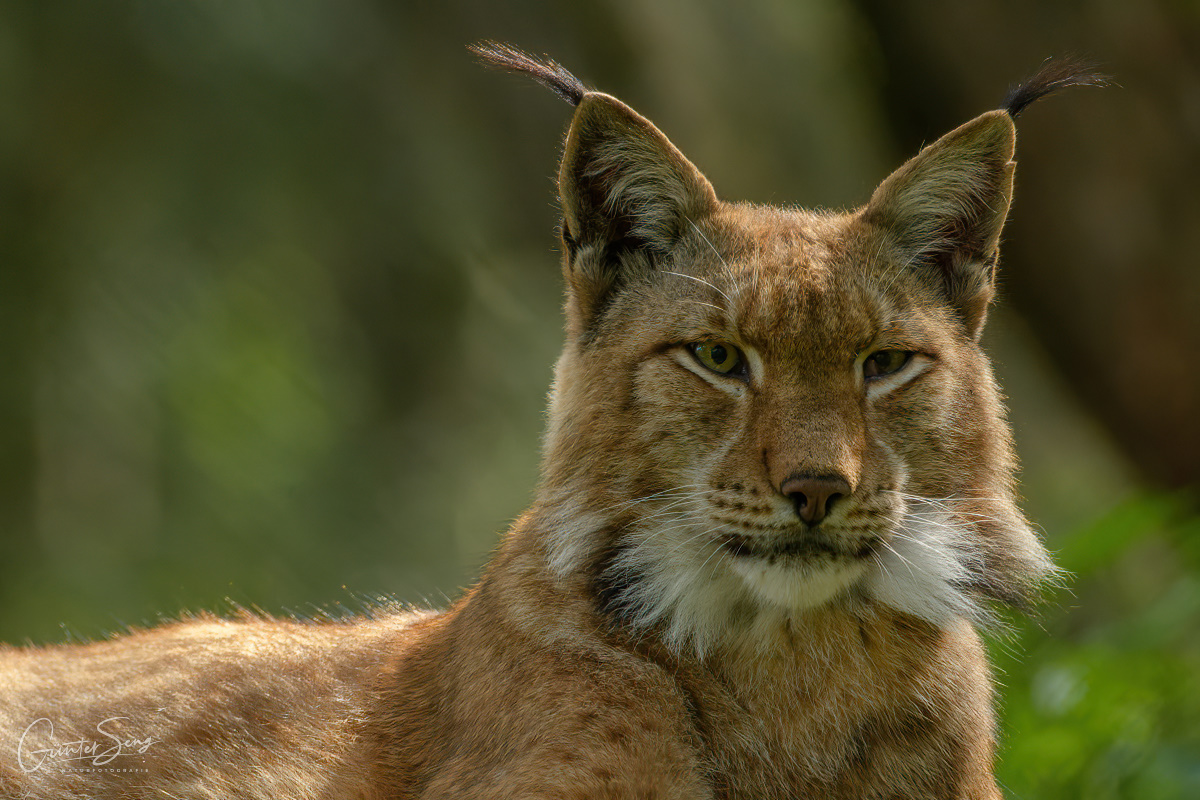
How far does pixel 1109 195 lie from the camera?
26.6ft

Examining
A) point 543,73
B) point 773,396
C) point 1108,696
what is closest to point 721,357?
point 773,396

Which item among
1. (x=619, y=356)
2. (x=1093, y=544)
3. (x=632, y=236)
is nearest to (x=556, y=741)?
(x=619, y=356)

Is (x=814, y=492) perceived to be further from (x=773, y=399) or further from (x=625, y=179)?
(x=625, y=179)

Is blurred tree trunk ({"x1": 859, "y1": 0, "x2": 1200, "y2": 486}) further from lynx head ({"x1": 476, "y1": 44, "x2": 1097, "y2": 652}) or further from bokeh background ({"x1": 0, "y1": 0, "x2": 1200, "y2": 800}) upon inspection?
lynx head ({"x1": 476, "y1": 44, "x2": 1097, "y2": 652})

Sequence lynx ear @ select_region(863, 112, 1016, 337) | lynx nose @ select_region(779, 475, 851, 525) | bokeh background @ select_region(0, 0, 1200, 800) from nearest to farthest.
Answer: lynx nose @ select_region(779, 475, 851, 525)
lynx ear @ select_region(863, 112, 1016, 337)
bokeh background @ select_region(0, 0, 1200, 800)

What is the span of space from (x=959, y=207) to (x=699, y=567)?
1830 millimetres

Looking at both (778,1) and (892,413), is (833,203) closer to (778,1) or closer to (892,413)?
(778,1)

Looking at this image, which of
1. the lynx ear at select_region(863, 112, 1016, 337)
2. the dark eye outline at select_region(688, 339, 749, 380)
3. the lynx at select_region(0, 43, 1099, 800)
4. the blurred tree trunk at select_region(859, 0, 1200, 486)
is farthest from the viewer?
the blurred tree trunk at select_region(859, 0, 1200, 486)

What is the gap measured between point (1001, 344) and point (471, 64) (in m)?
5.47

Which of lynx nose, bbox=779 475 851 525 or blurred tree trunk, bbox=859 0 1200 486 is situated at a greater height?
blurred tree trunk, bbox=859 0 1200 486

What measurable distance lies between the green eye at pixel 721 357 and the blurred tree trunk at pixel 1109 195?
4.38 metres

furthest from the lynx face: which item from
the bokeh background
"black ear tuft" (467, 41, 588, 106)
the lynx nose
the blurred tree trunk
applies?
the blurred tree trunk

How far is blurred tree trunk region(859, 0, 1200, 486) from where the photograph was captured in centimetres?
802

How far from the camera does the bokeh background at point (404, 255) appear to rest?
8.22 m
